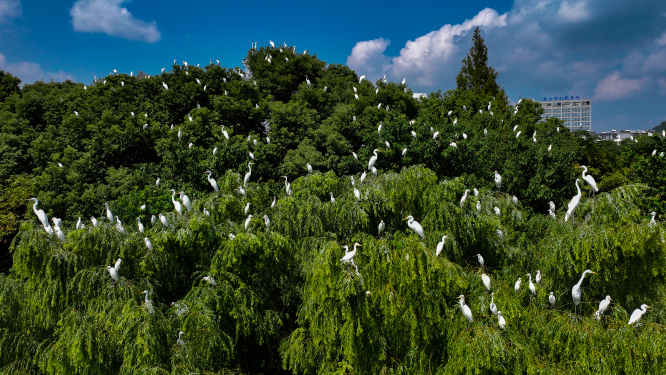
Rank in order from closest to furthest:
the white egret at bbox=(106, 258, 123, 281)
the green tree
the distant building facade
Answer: the white egret at bbox=(106, 258, 123, 281) → the green tree → the distant building facade

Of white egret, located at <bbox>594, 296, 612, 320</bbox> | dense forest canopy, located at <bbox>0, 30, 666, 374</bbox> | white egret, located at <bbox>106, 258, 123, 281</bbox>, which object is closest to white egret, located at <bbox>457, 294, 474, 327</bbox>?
dense forest canopy, located at <bbox>0, 30, 666, 374</bbox>

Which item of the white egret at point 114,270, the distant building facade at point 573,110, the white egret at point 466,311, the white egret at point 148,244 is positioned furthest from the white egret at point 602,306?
the distant building facade at point 573,110

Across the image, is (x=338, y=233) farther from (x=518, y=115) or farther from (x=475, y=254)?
(x=518, y=115)

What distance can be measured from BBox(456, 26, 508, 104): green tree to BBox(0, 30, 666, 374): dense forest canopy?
14.4 metres

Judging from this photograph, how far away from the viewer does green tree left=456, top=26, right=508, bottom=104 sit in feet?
90.3

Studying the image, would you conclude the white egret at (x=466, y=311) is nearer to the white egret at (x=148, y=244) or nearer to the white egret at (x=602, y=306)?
the white egret at (x=602, y=306)

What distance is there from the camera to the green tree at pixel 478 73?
27.5 m

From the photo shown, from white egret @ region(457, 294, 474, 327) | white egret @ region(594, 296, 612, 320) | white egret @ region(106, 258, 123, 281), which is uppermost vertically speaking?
white egret @ region(594, 296, 612, 320)

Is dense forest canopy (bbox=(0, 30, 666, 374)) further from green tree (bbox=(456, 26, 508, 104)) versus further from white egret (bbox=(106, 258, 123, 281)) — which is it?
green tree (bbox=(456, 26, 508, 104))

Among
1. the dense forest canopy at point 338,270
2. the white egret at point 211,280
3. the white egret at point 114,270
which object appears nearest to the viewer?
the dense forest canopy at point 338,270

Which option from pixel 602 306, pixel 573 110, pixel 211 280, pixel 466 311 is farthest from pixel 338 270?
pixel 573 110

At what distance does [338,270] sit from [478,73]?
1030 inches

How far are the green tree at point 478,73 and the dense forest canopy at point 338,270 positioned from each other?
1441 cm

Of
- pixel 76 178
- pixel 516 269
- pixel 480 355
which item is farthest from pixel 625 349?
pixel 76 178
